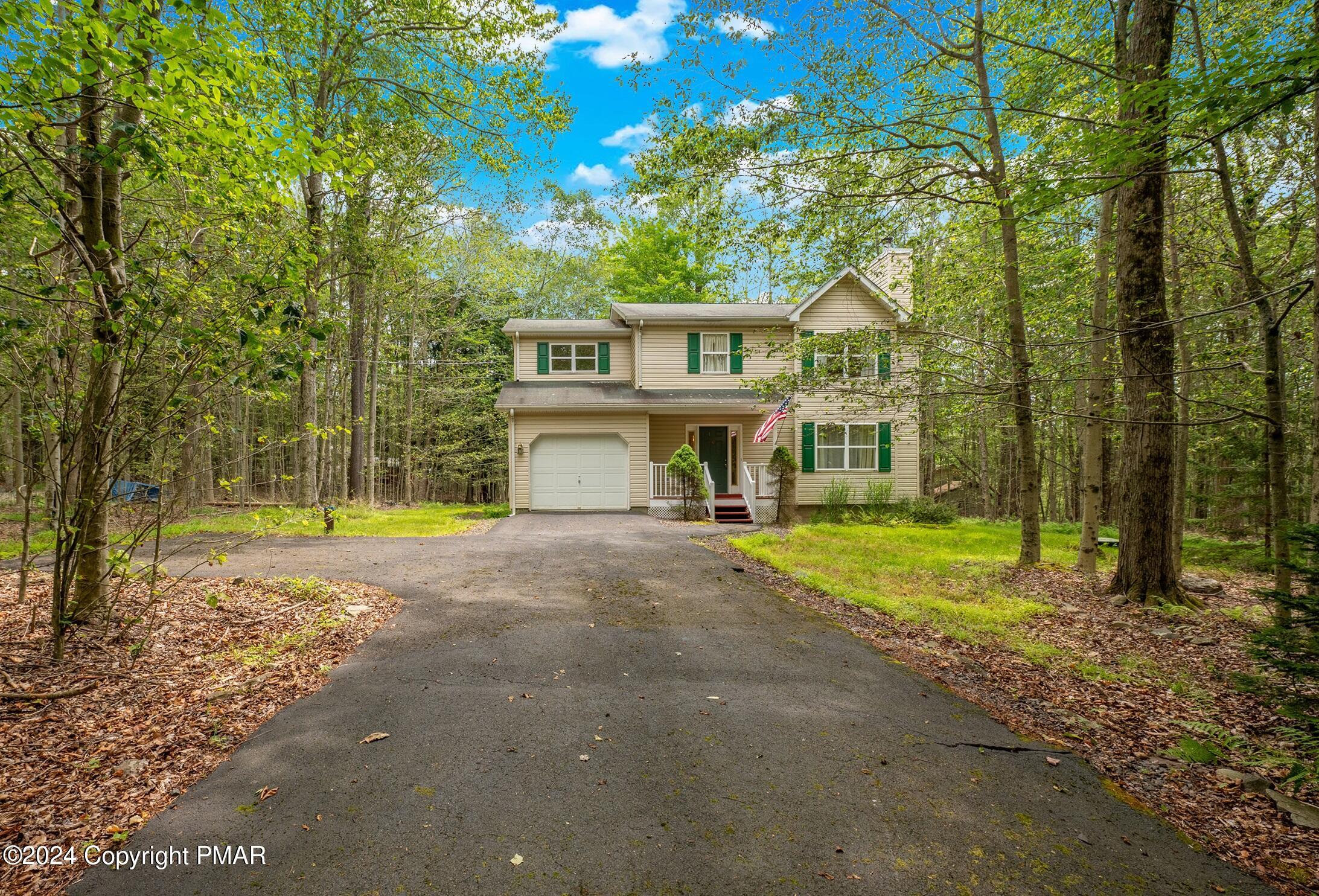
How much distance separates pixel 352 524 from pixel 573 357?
7.75 metres

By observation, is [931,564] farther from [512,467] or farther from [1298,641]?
[512,467]

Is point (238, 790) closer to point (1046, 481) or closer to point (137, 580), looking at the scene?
point (137, 580)

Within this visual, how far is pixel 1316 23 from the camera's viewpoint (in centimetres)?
344

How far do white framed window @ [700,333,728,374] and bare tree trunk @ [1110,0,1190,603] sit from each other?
1068 cm

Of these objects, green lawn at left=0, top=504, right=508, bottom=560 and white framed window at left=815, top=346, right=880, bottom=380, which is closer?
white framed window at left=815, top=346, right=880, bottom=380

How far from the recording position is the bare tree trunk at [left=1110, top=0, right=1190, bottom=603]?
5426 millimetres

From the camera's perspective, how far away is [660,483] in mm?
14852

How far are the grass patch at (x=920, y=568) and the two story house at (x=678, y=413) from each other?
327 cm

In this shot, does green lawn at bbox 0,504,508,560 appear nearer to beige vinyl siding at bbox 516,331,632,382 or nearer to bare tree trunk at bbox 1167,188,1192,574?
beige vinyl siding at bbox 516,331,632,382

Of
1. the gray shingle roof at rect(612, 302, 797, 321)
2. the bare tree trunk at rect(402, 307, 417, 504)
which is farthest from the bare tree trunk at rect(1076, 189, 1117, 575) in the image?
the bare tree trunk at rect(402, 307, 417, 504)

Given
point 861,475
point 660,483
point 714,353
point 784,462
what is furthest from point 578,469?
point 861,475

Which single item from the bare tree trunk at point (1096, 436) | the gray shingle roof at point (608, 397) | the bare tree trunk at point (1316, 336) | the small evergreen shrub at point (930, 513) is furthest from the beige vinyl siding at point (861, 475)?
the bare tree trunk at point (1316, 336)

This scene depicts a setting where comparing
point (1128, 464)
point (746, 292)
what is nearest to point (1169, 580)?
point (1128, 464)

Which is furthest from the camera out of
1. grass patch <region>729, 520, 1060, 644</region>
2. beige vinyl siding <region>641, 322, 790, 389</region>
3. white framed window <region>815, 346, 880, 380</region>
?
beige vinyl siding <region>641, 322, 790, 389</region>
